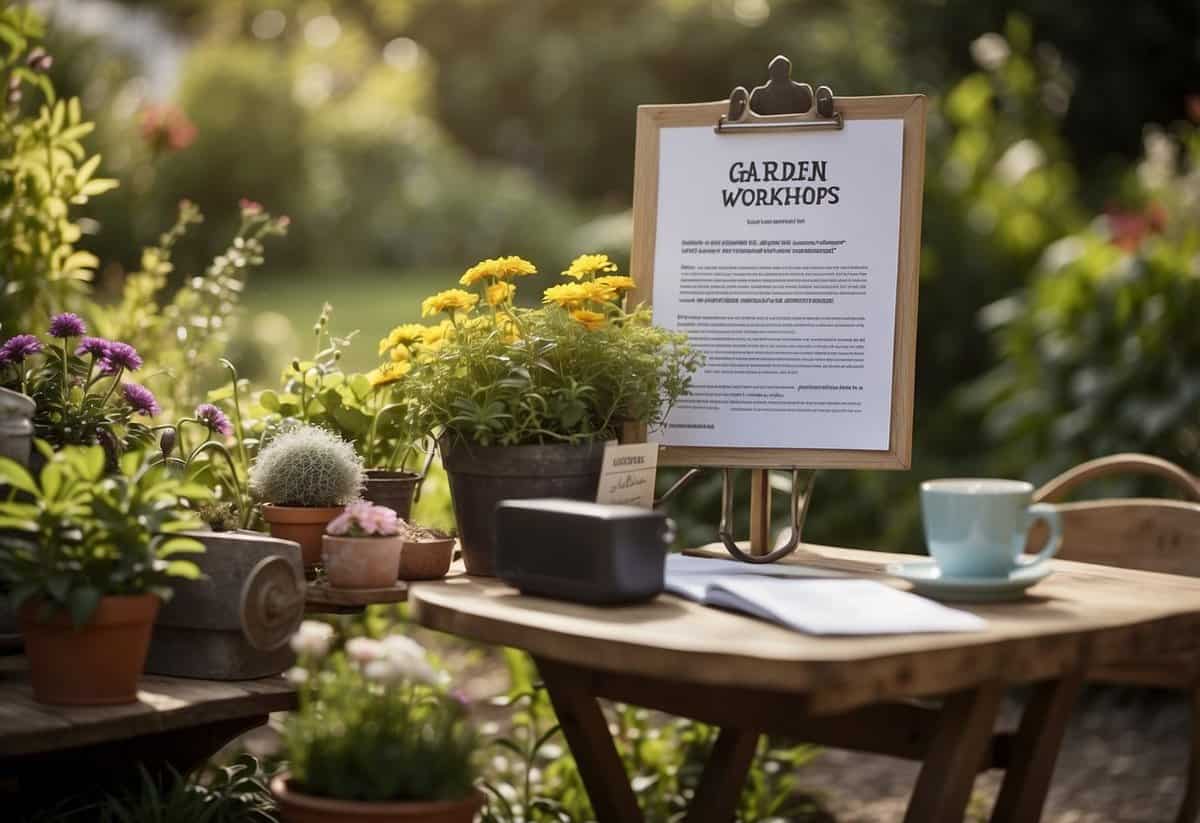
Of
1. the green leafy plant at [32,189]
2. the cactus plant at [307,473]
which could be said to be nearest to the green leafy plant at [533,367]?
the cactus plant at [307,473]

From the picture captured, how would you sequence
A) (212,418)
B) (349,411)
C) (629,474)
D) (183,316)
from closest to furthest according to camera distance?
(629,474) → (212,418) → (349,411) → (183,316)

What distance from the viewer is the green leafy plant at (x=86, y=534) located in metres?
2.06

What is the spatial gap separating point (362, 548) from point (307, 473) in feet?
0.77

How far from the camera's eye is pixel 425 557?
2.38m

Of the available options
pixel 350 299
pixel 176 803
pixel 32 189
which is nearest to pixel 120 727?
pixel 176 803

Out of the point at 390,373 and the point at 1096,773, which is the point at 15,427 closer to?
the point at 390,373

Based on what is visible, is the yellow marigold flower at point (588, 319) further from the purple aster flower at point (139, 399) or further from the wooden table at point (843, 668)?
the purple aster flower at point (139, 399)

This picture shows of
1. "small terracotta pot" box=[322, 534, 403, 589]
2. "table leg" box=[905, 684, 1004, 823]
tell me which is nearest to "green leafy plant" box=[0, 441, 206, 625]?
"small terracotta pot" box=[322, 534, 403, 589]

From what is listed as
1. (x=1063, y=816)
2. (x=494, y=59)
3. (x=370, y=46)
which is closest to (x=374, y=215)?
(x=494, y=59)

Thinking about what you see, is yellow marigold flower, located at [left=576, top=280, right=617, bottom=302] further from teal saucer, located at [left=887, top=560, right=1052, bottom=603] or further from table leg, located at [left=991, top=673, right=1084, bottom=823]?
table leg, located at [left=991, top=673, right=1084, bottom=823]

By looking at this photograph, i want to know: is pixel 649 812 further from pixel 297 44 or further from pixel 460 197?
pixel 297 44

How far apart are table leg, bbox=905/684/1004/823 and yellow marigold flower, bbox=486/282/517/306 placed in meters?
0.97

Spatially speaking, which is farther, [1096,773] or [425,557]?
[1096,773]

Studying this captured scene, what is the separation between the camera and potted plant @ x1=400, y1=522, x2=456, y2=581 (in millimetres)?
2381
